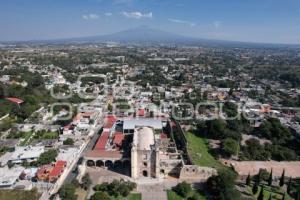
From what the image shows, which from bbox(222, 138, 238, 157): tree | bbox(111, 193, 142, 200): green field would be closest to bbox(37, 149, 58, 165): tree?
bbox(111, 193, 142, 200): green field

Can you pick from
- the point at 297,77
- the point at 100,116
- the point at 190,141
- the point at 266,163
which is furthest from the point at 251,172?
the point at 297,77

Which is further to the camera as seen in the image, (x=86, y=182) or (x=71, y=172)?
(x=71, y=172)

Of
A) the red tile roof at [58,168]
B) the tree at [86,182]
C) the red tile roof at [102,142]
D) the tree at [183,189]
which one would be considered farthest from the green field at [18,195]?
the tree at [183,189]

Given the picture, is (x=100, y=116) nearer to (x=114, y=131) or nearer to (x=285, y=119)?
(x=114, y=131)

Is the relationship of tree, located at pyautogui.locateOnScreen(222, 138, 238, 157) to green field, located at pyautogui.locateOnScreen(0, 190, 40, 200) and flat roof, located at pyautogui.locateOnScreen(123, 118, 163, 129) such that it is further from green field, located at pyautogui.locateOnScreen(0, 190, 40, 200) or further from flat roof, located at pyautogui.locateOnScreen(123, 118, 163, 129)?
green field, located at pyautogui.locateOnScreen(0, 190, 40, 200)

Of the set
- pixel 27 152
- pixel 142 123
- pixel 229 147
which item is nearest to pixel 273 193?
pixel 229 147

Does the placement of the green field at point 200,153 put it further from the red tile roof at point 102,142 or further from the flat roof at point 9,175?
the flat roof at point 9,175

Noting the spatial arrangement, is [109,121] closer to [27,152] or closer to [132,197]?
[27,152]
